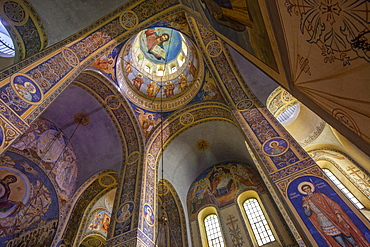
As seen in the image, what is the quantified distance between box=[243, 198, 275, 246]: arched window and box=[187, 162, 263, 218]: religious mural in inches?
23.6

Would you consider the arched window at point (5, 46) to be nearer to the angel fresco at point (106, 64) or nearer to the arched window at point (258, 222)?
the angel fresco at point (106, 64)

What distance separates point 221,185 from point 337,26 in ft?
30.7

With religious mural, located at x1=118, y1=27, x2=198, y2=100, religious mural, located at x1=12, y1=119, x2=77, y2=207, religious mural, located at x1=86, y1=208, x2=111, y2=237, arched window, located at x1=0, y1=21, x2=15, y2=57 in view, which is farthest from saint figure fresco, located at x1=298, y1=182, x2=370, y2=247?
arched window, located at x1=0, y1=21, x2=15, y2=57

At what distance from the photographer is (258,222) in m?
8.29

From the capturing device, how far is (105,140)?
10.1m

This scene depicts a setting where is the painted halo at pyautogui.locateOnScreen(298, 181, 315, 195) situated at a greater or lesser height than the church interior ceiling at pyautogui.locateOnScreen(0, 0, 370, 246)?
lesser

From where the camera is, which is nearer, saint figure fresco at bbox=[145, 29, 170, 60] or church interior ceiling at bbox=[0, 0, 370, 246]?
church interior ceiling at bbox=[0, 0, 370, 246]

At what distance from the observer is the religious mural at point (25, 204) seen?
8211mm

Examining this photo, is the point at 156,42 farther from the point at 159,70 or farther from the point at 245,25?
the point at 245,25

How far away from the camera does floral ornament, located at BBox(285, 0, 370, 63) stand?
1.42m

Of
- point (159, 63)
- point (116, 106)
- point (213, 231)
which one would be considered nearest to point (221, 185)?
point (213, 231)

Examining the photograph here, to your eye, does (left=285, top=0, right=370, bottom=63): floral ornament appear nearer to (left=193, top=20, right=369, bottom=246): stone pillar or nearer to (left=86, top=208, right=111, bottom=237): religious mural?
(left=193, top=20, right=369, bottom=246): stone pillar

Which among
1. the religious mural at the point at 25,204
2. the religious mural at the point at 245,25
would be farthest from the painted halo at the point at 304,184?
the religious mural at the point at 25,204

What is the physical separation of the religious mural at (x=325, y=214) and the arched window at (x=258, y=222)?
3.66m
